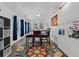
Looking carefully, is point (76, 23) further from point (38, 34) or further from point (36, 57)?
point (38, 34)

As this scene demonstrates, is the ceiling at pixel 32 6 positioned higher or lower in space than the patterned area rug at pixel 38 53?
higher

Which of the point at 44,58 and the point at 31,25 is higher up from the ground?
the point at 31,25

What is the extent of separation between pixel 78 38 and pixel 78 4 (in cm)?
115

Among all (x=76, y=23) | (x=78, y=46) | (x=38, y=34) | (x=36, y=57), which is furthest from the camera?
(x=38, y=34)

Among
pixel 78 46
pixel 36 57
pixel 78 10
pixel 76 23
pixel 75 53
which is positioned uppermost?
pixel 78 10

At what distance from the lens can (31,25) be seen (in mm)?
25328

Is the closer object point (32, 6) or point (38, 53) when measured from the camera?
point (38, 53)

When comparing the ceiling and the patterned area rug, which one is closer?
the patterned area rug

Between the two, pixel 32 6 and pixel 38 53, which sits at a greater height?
pixel 32 6

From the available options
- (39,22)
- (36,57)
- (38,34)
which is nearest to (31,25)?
(39,22)

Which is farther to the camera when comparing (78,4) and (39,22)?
(39,22)

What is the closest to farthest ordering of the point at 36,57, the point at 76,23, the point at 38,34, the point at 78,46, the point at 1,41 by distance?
the point at 78,46 → the point at 76,23 → the point at 1,41 → the point at 36,57 → the point at 38,34

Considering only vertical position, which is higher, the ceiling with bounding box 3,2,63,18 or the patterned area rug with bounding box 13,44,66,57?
the ceiling with bounding box 3,2,63,18

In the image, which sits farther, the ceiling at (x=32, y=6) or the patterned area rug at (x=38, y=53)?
the ceiling at (x=32, y=6)
